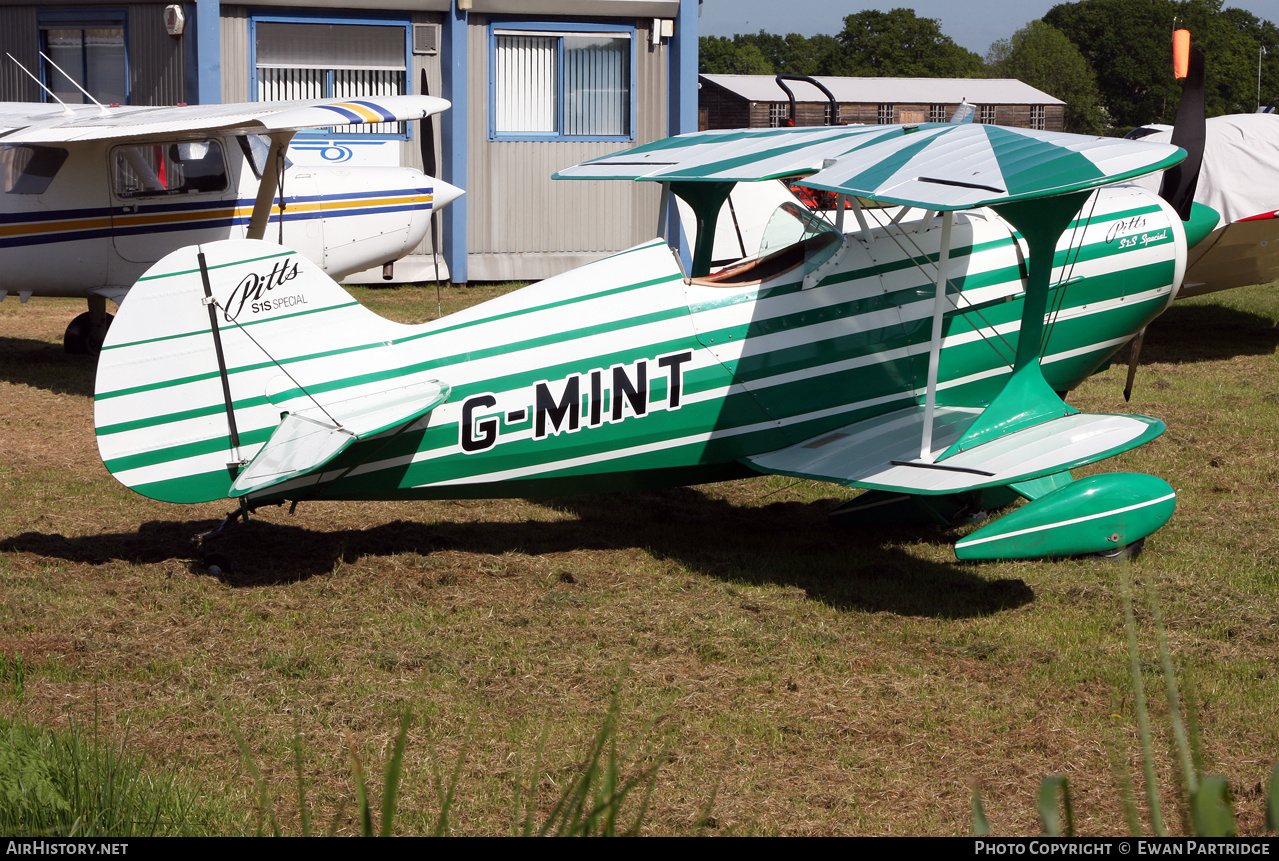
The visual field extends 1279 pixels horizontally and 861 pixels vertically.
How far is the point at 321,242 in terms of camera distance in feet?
37.9

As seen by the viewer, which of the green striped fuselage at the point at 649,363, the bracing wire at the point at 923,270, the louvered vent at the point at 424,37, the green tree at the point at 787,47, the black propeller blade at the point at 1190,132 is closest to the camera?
the green striped fuselage at the point at 649,363

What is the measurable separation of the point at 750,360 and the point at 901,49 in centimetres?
10047

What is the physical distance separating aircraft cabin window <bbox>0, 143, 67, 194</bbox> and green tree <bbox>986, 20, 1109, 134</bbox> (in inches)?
2998

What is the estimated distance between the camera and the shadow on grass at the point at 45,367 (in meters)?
11.0

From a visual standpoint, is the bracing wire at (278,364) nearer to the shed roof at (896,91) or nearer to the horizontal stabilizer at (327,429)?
the horizontal stabilizer at (327,429)

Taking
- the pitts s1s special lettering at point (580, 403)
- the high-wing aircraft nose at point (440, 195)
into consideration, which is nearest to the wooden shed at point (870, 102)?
the high-wing aircraft nose at point (440, 195)

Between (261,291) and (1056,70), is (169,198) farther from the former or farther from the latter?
(1056,70)

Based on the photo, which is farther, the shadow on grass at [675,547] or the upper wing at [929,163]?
the shadow on grass at [675,547]

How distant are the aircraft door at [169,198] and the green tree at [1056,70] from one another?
75309 millimetres

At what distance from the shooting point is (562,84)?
18.0 metres

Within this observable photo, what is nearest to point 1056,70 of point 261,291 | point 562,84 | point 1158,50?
point 1158,50

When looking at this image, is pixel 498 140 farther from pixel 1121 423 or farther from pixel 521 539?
pixel 1121 423

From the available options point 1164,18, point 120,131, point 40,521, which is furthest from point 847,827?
point 1164,18

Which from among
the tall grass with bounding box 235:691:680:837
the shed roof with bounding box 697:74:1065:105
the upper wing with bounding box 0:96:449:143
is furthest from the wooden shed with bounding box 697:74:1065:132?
the tall grass with bounding box 235:691:680:837
